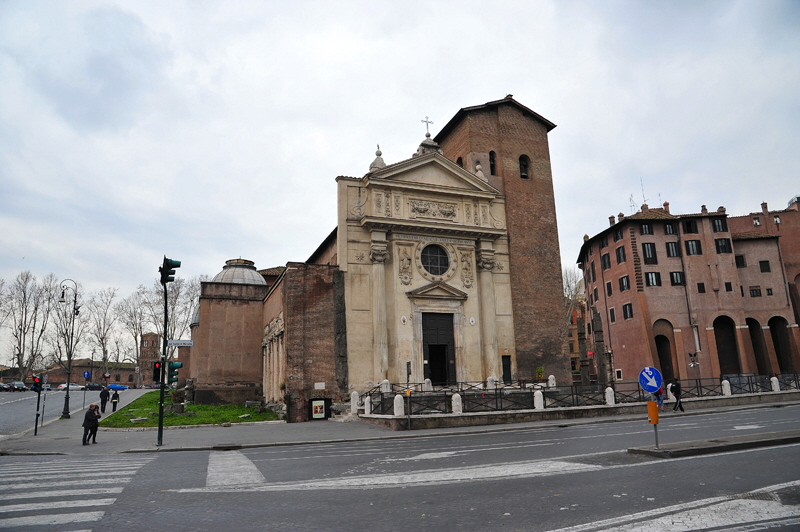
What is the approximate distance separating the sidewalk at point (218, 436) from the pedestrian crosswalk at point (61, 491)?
370 cm

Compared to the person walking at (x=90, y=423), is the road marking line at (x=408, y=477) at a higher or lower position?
lower

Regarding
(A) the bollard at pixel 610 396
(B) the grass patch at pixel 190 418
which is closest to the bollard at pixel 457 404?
(A) the bollard at pixel 610 396

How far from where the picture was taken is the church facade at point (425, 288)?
29562 mm

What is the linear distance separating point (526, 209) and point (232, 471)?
93.5 feet

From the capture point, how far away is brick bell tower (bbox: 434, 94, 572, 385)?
3409cm

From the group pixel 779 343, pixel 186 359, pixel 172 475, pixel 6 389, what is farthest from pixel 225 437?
pixel 6 389

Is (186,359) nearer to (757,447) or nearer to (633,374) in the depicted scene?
(633,374)

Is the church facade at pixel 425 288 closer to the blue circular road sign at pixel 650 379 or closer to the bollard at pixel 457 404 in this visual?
the bollard at pixel 457 404

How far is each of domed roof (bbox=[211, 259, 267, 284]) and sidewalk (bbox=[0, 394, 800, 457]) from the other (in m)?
17.4

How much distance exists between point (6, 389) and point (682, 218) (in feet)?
235

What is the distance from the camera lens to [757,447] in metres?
11.5

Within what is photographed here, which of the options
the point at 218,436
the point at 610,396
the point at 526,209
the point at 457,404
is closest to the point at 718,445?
the point at 457,404

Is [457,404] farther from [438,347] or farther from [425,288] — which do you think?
[425,288]

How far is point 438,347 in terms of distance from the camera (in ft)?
106
